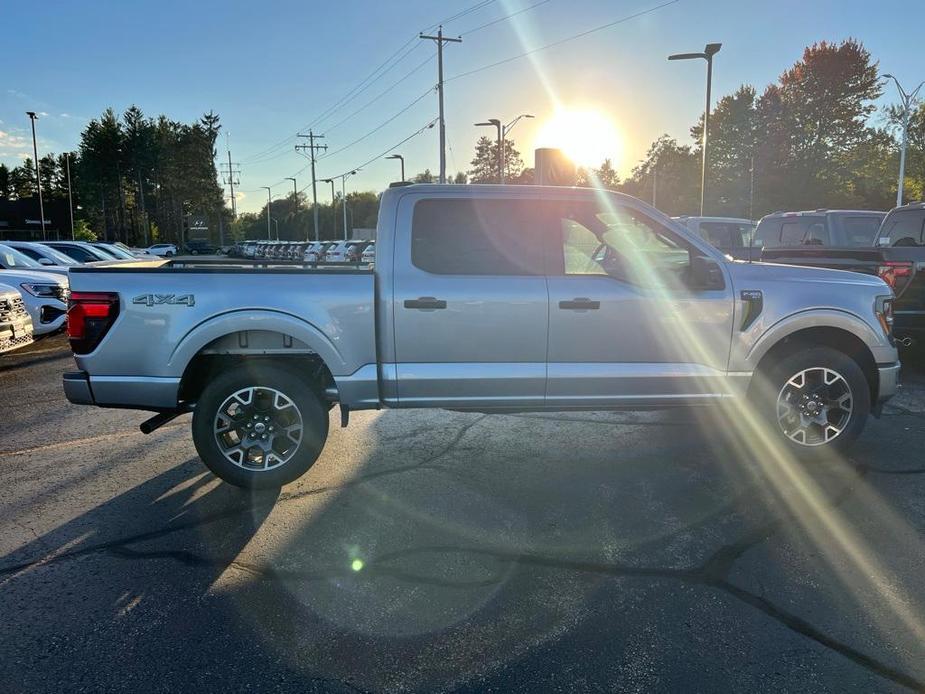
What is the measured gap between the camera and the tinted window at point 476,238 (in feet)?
14.0

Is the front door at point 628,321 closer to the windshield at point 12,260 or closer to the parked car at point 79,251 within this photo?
the windshield at point 12,260

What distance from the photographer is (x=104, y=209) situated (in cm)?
7812

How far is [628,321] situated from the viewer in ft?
14.1

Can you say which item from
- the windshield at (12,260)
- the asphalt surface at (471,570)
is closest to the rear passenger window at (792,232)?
the asphalt surface at (471,570)

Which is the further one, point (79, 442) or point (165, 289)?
point (79, 442)

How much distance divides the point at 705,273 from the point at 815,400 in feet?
4.72

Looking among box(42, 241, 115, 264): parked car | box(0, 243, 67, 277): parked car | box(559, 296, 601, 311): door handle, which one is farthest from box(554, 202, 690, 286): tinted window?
box(42, 241, 115, 264): parked car

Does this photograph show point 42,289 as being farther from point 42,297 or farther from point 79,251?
point 79,251

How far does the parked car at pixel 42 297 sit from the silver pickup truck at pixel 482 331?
7.47 m

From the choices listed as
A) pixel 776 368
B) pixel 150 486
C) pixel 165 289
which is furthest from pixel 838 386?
pixel 150 486

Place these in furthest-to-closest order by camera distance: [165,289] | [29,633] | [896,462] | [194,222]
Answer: [194,222] → [896,462] → [165,289] → [29,633]

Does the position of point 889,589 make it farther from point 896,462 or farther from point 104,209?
point 104,209

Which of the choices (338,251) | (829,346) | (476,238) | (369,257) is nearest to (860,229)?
(829,346)

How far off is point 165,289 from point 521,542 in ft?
9.05
